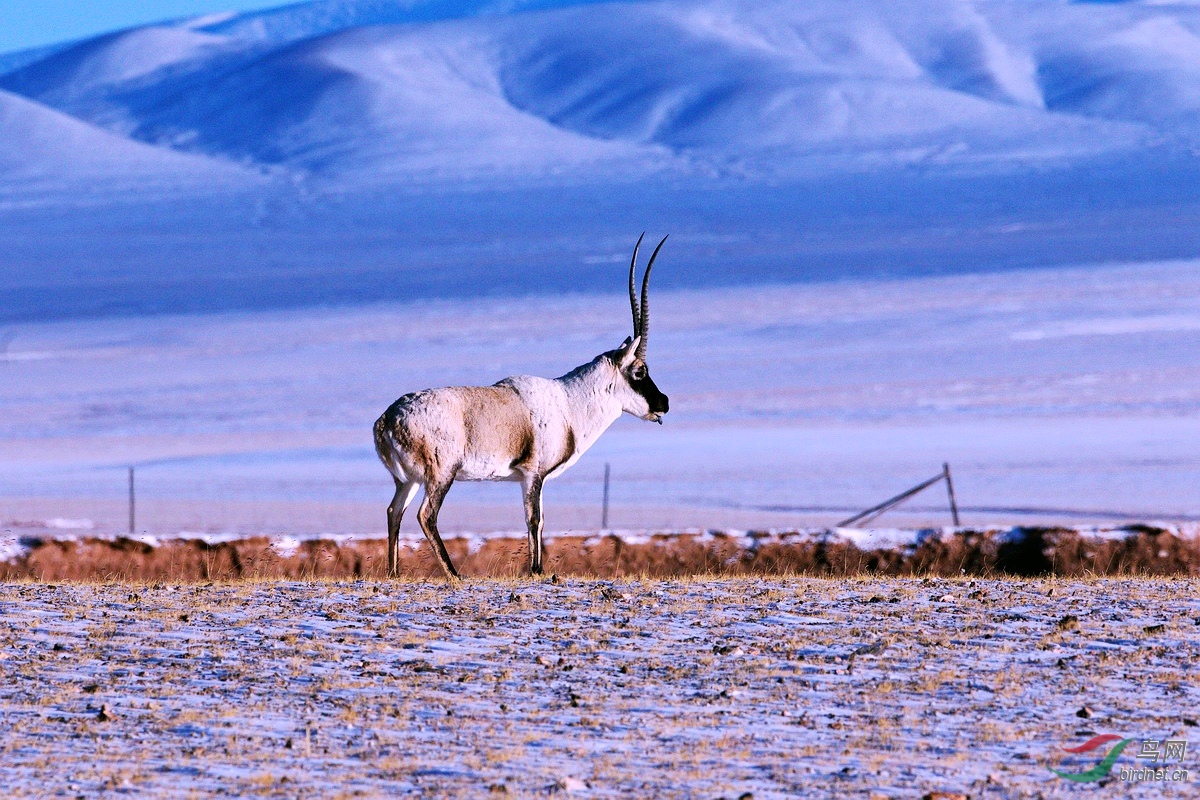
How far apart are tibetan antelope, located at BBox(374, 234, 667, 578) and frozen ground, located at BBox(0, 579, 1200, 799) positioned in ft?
2.60

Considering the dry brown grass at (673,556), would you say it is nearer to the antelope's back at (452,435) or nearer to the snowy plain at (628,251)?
the antelope's back at (452,435)

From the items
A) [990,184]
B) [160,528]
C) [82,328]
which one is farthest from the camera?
[990,184]

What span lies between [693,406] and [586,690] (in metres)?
20.1

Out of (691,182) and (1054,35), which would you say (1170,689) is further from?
(1054,35)

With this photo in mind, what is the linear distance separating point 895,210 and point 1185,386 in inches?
1991

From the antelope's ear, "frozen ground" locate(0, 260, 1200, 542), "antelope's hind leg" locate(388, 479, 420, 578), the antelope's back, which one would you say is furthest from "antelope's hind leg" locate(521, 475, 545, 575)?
"frozen ground" locate(0, 260, 1200, 542)

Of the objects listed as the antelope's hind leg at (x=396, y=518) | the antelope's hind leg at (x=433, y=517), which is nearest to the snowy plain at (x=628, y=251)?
the antelope's hind leg at (x=396, y=518)

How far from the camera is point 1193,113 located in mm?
118812

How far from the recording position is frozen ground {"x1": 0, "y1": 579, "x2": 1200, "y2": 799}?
17.2 feet

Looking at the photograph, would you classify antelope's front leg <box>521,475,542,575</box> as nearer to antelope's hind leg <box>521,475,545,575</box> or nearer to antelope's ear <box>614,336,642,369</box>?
antelope's hind leg <box>521,475,545,575</box>

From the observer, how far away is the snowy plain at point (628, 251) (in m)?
20.8

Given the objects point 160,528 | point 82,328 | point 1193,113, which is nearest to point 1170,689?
point 160,528

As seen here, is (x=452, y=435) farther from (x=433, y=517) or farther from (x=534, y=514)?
(x=534, y=514)

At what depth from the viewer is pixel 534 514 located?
30.2 feet
